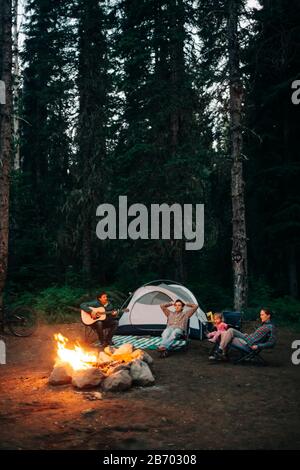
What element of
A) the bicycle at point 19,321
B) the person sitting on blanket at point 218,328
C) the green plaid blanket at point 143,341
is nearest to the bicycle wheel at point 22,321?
the bicycle at point 19,321

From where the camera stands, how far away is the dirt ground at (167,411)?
470 cm

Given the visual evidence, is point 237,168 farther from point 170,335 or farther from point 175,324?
point 170,335

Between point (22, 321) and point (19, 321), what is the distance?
100mm

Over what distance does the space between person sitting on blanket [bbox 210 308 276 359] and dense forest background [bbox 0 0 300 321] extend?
14.3 ft

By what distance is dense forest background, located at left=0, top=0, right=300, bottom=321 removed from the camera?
1404cm

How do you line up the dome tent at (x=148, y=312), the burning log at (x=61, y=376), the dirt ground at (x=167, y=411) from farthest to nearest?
the dome tent at (x=148, y=312) < the burning log at (x=61, y=376) < the dirt ground at (x=167, y=411)

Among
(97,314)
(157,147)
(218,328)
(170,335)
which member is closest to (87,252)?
(157,147)

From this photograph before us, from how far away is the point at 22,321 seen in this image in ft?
38.7

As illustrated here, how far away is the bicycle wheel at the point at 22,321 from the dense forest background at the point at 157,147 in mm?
1756

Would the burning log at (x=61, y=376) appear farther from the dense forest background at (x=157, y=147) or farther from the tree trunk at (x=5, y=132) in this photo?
the dense forest background at (x=157, y=147)

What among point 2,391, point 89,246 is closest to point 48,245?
point 89,246

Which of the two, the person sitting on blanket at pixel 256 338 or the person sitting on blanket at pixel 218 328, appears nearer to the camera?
the person sitting on blanket at pixel 256 338

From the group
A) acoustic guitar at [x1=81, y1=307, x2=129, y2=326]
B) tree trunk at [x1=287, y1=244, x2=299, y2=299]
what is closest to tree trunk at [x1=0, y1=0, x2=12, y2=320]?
acoustic guitar at [x1=81, y1=307, x2=129, y2=326]

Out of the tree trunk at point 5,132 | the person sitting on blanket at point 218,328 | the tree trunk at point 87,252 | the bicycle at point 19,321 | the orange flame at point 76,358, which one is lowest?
the bicycle at point 19,321
